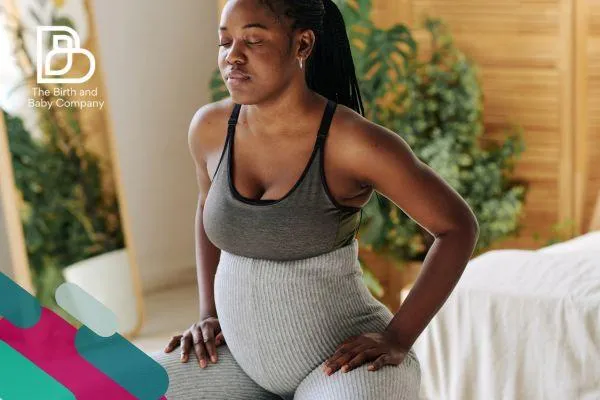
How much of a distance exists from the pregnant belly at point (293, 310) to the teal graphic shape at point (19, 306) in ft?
6.44

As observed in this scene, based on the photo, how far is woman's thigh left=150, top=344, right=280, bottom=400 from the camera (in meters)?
1.36

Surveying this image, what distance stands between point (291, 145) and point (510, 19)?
9.01ft

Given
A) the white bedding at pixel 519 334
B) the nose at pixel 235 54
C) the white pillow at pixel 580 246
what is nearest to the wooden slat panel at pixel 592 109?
the white pillow at pixel 580 246

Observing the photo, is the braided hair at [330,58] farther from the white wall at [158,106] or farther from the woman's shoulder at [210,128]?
the white wall at [158,106]

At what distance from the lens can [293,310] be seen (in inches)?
50.5

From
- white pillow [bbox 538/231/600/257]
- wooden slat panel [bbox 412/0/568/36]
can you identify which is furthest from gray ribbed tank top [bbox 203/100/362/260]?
wooden slat panel [bbox 412/0/568/36]

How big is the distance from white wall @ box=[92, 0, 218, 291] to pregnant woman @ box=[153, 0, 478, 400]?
2690 millimetres

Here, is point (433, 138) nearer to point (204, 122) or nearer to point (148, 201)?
point (148, 201)

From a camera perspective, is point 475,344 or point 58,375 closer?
point 475,344

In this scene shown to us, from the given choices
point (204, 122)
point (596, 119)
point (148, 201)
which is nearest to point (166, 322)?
point (148, 201)

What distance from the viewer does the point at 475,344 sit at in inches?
94.2

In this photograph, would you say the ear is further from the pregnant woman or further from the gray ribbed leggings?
the gray ribbed leggings

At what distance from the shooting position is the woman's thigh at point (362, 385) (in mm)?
1212

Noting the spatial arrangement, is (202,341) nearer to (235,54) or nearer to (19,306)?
(235,54)
